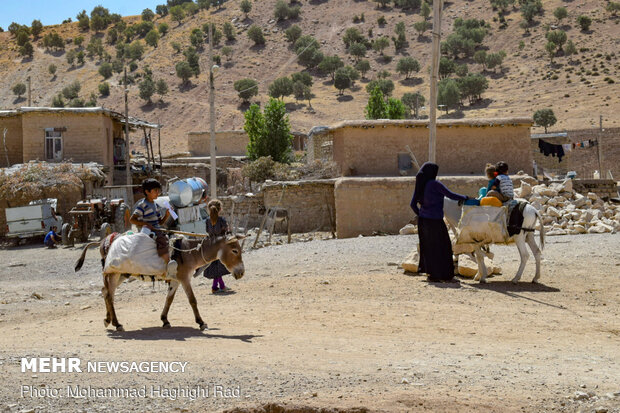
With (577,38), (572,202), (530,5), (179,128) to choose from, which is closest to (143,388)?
(572,202)

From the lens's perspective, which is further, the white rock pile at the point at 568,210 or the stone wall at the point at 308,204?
the stone wall at the point at 308,204

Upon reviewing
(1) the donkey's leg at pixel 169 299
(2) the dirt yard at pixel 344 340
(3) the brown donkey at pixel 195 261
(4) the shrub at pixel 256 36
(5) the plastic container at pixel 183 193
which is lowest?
(2) the dirt yard at pixel 344 340

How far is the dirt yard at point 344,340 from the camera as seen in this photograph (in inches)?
218

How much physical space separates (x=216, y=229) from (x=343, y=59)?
73.1m

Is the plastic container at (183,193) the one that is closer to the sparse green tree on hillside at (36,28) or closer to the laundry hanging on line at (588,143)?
the laundry hanging on line at (588,143)

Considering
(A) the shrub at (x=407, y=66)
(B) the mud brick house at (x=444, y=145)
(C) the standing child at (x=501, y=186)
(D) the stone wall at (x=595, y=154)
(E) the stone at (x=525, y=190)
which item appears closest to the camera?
(C) the standing child at (x=501, y=186)

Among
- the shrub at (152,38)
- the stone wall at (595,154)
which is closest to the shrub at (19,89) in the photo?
the shrub at (152,38)

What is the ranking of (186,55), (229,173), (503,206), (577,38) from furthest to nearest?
(186,55)
(577,38)
(229,173)
(503,206)

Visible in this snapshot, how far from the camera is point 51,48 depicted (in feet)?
297

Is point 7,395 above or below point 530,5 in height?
below

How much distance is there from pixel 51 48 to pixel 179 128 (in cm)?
3696

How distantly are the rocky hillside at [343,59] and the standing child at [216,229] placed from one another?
4658 cm

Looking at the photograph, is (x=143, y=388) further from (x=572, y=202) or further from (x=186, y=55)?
(x=186, y=55)

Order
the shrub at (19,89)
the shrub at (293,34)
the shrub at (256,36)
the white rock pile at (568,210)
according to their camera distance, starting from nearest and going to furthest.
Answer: the white rock pile at (568,210) < the shrub at (19,89) < the shrub at (293,34) < the shrub at (256,36)
